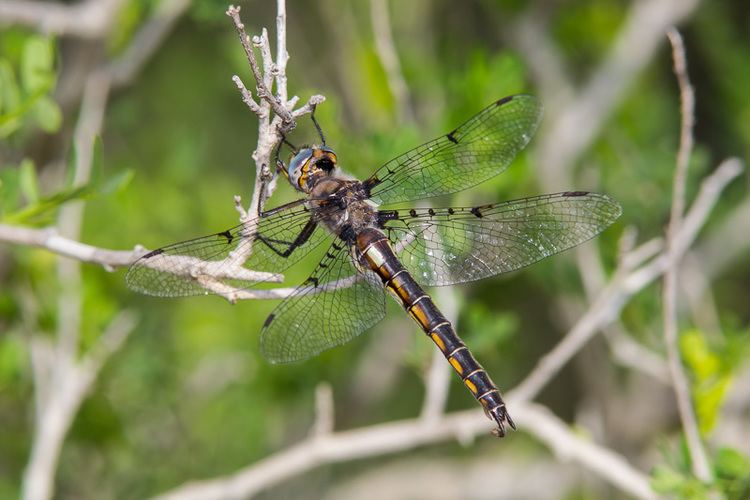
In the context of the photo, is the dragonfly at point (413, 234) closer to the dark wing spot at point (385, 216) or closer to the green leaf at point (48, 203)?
the dark wing spot at point (385, 216)

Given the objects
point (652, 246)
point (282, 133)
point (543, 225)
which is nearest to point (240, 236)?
point (282, 133)

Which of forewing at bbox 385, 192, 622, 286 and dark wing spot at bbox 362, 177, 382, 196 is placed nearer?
forewing at bbox 385, 192, 622, 286

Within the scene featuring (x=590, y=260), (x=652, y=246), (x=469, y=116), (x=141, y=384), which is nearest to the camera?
(x=652, y=246)

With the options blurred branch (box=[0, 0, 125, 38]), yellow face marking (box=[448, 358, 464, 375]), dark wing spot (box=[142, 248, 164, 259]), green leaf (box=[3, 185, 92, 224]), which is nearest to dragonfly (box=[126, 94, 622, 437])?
yellow face marking (box=[448, 358, 464, 375])

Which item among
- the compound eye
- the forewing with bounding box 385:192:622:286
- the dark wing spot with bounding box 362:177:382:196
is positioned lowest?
the forewing with bounding box 385:192:622:286

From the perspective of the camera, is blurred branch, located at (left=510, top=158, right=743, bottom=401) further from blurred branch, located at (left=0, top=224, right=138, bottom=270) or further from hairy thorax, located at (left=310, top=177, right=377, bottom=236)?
blurred branch, located at (left=0, top=224, right=138, bottom=270)

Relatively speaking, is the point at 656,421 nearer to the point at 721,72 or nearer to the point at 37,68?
the point at 721,72

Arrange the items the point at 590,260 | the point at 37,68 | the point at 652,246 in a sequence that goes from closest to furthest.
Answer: the point at 37,68 → the point at 652,246 → the point at 590,260

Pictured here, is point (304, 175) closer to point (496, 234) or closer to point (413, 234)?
point (413, 234)
